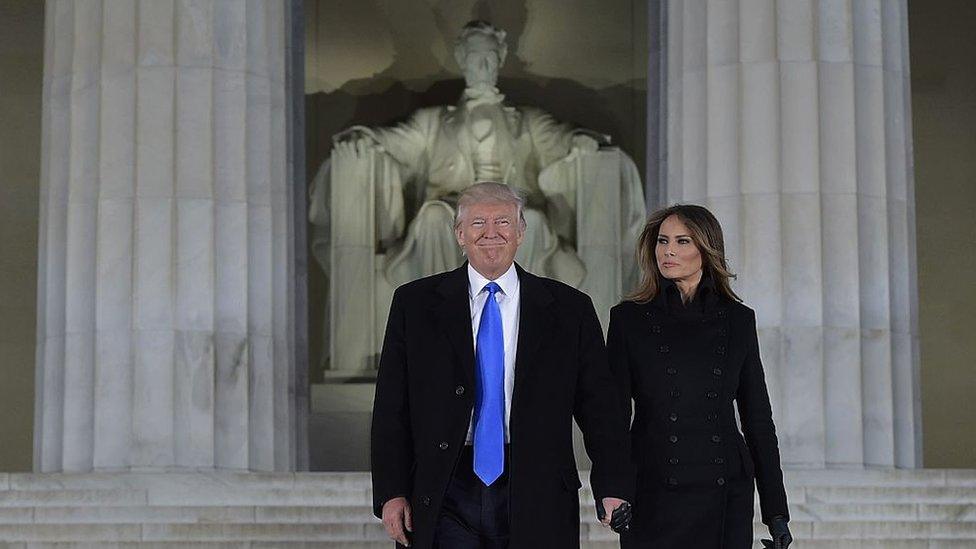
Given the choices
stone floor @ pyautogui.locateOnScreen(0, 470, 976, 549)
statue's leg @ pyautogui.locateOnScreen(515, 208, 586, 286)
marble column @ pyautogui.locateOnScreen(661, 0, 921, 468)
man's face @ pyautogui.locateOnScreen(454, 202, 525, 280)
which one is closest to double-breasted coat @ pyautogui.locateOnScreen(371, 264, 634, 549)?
man's face @ pyautogui.locateOnScreen(454, 202, 525, 280)

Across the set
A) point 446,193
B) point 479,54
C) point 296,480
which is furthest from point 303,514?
point 479,54

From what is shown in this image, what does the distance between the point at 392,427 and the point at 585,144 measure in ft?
38.0

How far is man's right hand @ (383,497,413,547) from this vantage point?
19.1ft

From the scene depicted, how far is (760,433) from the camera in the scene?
628 cm

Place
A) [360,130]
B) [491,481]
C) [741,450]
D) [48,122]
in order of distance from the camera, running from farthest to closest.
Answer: [360,130] < [48,122] < [741,450] < [491,481]

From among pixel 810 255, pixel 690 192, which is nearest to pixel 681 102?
pixel 690 192

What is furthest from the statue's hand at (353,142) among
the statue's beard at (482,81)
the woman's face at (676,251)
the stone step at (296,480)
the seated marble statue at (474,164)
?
the woman's face at (676,251)

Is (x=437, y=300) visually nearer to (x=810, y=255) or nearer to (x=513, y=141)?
(x=810, y=255)

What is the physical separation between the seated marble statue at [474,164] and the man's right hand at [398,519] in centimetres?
1105

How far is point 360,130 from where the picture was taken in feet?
56.7

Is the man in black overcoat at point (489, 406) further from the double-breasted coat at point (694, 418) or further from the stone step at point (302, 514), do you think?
the stone step at point (302, 514)

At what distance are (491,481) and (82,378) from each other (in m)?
7.47

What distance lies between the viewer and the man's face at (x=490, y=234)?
5.94 metres

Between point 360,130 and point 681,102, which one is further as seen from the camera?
point 360,130
